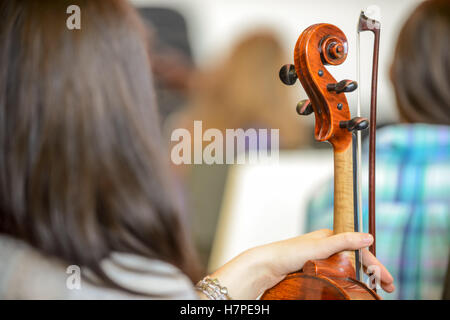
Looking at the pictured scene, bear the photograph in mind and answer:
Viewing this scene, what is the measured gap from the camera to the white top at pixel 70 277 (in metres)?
0.53

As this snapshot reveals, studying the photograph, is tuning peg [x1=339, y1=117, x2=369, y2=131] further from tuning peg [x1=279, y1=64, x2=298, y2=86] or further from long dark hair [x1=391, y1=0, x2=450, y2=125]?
long dark hair [x1=391, y1=0, x2=450, y2=125]

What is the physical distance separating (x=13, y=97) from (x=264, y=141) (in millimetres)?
671

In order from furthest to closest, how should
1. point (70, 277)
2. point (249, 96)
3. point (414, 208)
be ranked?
point (249, 96), point (414, 208), point (70, 277)

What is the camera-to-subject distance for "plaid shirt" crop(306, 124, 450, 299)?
83 centimetres

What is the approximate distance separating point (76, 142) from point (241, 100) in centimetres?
71

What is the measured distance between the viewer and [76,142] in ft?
1.78

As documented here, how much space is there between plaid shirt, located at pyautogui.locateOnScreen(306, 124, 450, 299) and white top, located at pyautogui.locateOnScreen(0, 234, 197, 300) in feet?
1.29

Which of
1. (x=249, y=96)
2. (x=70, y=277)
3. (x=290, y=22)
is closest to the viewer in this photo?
(x=70, y=277)

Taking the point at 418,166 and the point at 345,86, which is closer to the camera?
the point at 345,86

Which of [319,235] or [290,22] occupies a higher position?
[290,22]

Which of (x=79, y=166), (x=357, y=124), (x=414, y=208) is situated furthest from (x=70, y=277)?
(x=414, y=208)

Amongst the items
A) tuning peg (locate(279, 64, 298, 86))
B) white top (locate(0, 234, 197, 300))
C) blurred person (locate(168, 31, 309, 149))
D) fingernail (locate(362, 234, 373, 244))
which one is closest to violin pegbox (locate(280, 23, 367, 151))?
tuning peg (locate(279, 64, 298, 86))

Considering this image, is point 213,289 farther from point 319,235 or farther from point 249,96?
point 249,96

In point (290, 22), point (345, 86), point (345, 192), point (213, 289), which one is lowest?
point (213, 289)
